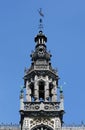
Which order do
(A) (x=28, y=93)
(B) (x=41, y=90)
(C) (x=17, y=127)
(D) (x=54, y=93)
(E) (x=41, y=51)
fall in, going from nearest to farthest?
(C) (x=17, y=127), (A) (x=28, y=93), (D) (x=54, y=93), (B) (x=41, y=90), (E) (x=41, y=51)

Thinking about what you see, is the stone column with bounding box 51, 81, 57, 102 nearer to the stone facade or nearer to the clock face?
the stone facade

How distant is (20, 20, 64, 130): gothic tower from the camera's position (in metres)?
81.1

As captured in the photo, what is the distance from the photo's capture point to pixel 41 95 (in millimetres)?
85688

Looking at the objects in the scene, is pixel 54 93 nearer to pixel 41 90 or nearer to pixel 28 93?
pixel 41 90

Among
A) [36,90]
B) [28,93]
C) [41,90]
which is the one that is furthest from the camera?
[41,90]

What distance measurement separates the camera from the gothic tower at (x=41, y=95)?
266 feet

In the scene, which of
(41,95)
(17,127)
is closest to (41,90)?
(41,95)

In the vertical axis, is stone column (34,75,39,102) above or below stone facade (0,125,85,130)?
above

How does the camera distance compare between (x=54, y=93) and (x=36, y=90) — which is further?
(x=54, y=93)

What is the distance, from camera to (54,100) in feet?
275

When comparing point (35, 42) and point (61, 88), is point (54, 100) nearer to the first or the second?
point (61, 88)

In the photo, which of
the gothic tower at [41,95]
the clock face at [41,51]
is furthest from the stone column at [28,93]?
the clock face at [41,51]

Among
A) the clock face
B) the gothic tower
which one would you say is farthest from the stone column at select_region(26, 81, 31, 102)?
the clock face
